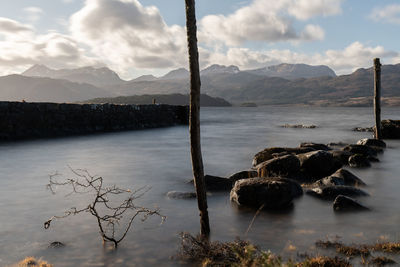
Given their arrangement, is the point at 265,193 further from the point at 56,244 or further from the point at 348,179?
the point at 56,244

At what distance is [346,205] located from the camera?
858cm

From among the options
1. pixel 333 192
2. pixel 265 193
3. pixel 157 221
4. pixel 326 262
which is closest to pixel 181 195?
pixel 157 221

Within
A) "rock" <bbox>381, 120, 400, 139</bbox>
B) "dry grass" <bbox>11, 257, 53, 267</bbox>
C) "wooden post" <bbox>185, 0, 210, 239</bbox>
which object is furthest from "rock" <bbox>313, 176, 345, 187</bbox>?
"rock" <bbox>381, 120, 400, 139</bbox>

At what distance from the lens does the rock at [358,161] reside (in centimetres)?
1529

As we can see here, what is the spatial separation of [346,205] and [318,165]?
4.33 meters

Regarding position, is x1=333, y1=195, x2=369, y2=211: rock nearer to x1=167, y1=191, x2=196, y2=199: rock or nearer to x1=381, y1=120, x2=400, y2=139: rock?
x1=167, y1=191, x2=196, y2=199: rock

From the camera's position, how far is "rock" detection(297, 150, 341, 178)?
12.8 m

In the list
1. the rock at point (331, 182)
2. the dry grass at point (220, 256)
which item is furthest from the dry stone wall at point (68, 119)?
the dry grass at point (220, 256)

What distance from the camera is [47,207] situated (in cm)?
893

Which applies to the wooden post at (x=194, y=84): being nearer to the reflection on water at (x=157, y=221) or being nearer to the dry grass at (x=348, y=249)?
the reflection on water at (x=157, y=221)

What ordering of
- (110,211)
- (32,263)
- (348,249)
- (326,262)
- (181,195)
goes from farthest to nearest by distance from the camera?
(181,195) → (110,211) → (348,249) → (32,263) → (326,262)

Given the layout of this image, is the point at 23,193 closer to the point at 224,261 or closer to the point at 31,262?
the point at 31,262

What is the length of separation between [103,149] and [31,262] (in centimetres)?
1562

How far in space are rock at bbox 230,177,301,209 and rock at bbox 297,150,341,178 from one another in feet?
13.3
